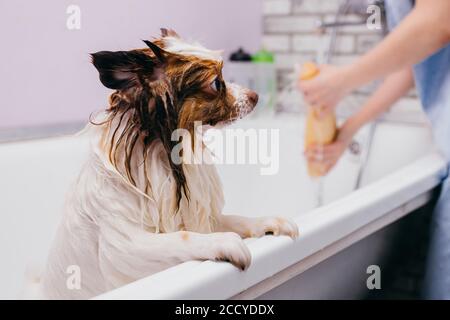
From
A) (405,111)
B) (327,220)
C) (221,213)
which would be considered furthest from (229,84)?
(405,111)

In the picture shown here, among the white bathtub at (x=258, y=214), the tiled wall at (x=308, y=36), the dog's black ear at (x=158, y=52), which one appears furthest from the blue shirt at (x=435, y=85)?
the dog's black ear at (x=158, y=52)

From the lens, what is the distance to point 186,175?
2.17 feet

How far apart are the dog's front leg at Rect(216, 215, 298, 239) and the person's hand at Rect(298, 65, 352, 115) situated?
61 cm

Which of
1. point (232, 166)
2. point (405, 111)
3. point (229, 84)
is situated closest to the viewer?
point (229, 84)

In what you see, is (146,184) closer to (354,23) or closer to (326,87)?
(326,87)

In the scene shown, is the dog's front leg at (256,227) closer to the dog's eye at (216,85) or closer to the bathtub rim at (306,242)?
the bathtub rim at (306,242)

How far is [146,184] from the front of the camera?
2.11 feet

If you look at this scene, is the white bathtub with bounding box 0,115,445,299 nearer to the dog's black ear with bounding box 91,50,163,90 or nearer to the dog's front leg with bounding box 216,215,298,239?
the dog's front leg with bounding box 216,215,298,239

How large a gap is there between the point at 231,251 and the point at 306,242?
7.5 inches

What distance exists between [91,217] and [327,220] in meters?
0.40

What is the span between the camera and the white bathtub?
639 mm

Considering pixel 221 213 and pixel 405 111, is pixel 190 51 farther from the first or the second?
pixel 405 111

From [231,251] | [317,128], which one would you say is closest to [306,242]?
[231,251]
